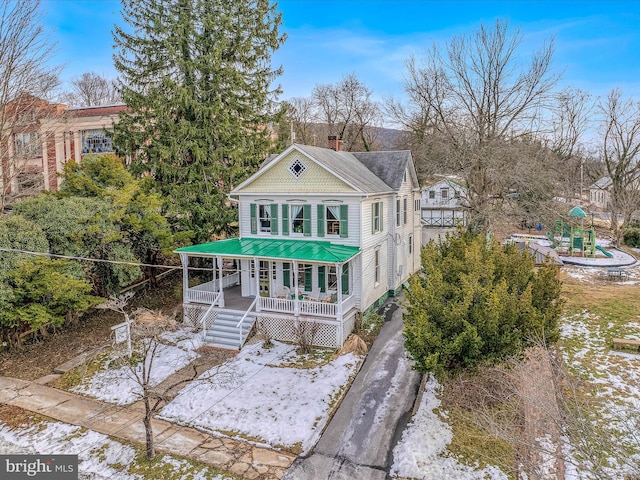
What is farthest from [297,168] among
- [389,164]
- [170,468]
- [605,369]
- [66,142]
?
[66,142]

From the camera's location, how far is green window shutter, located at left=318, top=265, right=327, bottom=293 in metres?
17.6

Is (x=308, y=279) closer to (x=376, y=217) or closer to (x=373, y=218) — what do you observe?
(x=373, y=218)

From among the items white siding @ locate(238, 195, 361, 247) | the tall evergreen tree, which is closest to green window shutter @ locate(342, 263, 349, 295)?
white siding @ locate(238, 195, 361, 247)

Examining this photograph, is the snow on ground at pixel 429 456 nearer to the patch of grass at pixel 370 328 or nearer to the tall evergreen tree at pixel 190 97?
the patch of grass at pixel 370 328

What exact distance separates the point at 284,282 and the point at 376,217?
5.10m

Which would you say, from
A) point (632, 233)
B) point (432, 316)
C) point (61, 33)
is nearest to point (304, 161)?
point (432, 316)

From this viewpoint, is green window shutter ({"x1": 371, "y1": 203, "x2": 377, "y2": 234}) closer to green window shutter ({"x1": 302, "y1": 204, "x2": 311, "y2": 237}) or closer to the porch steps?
green window shutter ({"x1": 302, "y1": 204, "x2": 311, "y2": 237})

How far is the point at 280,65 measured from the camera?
2500cm

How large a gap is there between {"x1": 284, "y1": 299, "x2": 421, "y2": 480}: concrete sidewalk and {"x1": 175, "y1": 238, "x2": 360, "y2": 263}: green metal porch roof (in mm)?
3949

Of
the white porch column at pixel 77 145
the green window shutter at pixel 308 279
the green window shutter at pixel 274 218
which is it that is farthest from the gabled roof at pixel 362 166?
the white porch column at pixel 77 145

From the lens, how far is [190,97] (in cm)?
2109

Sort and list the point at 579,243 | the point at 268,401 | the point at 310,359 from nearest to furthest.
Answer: the point at 268,401 → the point at 310,359 → the point at 579,243

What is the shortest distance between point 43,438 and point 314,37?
2377 cm

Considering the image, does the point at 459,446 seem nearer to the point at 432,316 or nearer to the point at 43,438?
the point at 432,316
